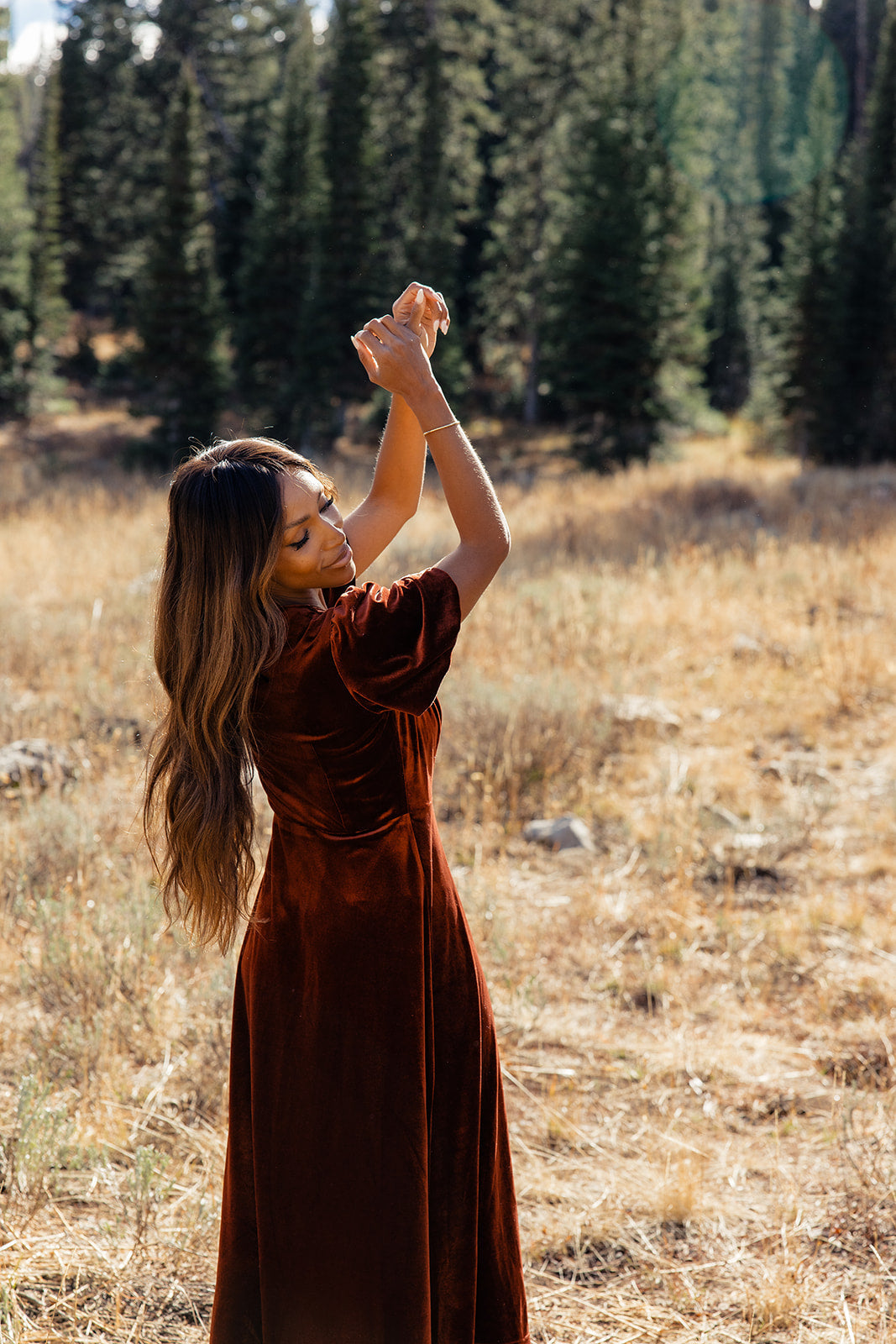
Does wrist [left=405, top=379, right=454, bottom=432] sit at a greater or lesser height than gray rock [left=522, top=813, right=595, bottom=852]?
greater

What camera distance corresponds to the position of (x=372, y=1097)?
1784mm

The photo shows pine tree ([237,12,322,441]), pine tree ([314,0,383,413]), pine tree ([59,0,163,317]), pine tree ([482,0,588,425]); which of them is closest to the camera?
pine tree ([314,0,383,413])

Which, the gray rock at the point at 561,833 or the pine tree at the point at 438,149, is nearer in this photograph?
the gray rock at the point at 561,833

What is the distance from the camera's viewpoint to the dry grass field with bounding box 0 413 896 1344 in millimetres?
2641

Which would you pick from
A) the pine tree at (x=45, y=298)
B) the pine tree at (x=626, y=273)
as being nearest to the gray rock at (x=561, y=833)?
the pine tree at (x=626, y=273)

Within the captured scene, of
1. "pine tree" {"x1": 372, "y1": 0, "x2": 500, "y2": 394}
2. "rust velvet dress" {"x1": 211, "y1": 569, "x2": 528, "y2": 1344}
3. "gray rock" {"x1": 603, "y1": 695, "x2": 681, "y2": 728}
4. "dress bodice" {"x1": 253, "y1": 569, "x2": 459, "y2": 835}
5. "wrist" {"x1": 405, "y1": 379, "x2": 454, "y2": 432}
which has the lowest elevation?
"gray rock" {"x1": 603, "y1": 695, "x2": 681, "y2": 728}

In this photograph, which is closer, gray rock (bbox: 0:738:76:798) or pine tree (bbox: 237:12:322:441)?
gray rock (bbox: 0:738:76:798)

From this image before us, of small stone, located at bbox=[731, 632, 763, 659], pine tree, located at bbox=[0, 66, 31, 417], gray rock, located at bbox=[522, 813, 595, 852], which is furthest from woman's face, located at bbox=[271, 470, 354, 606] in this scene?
pine tree, located at bbox=[0, 66, 31, 417]

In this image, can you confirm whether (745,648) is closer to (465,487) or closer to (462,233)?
(465,487)

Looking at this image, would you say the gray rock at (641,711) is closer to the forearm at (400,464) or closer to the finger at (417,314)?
the forearm at (400,464)

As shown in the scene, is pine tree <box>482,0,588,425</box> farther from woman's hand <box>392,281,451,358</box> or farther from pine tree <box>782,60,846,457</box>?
woman's hand <box>392,281,451,358</box>

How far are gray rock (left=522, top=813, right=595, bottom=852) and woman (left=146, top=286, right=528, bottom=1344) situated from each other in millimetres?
3279

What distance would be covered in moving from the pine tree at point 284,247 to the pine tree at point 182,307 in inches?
91.4

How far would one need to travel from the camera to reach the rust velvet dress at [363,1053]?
173 centimetres
